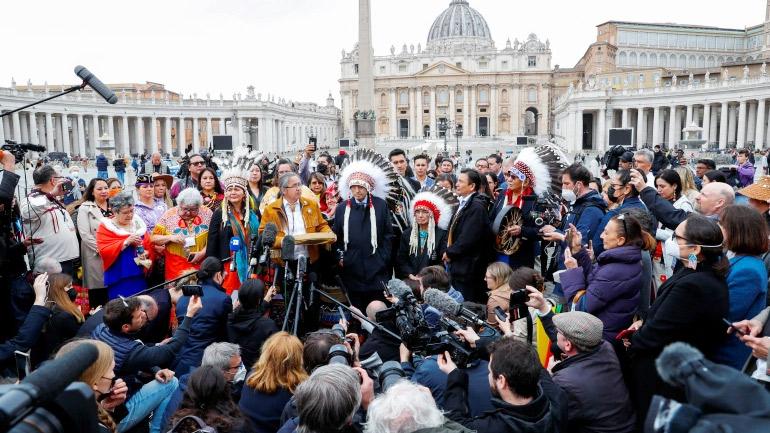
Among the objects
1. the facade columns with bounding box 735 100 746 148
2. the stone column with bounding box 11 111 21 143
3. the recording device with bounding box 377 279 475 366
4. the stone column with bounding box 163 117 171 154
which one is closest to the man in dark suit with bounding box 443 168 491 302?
the recording device with bounding box 377 279 475 366

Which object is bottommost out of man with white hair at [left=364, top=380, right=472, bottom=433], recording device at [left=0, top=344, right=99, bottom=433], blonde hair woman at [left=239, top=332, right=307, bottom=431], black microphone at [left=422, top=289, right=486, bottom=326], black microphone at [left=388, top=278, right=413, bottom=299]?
blonde hair woman at [left=239, top=332, right=307, bottom=431]

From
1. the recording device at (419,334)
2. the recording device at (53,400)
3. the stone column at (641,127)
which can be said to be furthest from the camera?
the stone column at (641,127)

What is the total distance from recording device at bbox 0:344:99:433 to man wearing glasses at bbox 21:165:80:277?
16.0 feet

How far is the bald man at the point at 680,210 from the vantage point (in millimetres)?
4930

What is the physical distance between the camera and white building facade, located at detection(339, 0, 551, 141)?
295 ft

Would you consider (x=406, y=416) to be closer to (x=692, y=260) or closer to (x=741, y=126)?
(x=692, y=260)

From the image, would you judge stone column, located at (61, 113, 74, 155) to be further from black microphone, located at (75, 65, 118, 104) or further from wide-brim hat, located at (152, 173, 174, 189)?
black microphone, located at (75, 65, 118, 104)

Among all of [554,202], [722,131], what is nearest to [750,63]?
[722,131]

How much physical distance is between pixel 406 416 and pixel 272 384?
1.21 meters

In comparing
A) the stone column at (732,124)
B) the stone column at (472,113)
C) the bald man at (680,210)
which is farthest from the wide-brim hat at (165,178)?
the stone column at (472,113)

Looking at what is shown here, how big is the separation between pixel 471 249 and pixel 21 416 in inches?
203

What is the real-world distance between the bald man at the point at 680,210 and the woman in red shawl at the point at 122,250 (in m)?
5.11

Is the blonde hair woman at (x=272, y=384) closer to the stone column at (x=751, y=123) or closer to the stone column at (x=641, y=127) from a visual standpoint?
the stone column at (x=751, y=123)

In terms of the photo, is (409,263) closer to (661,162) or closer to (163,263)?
(163,263)
